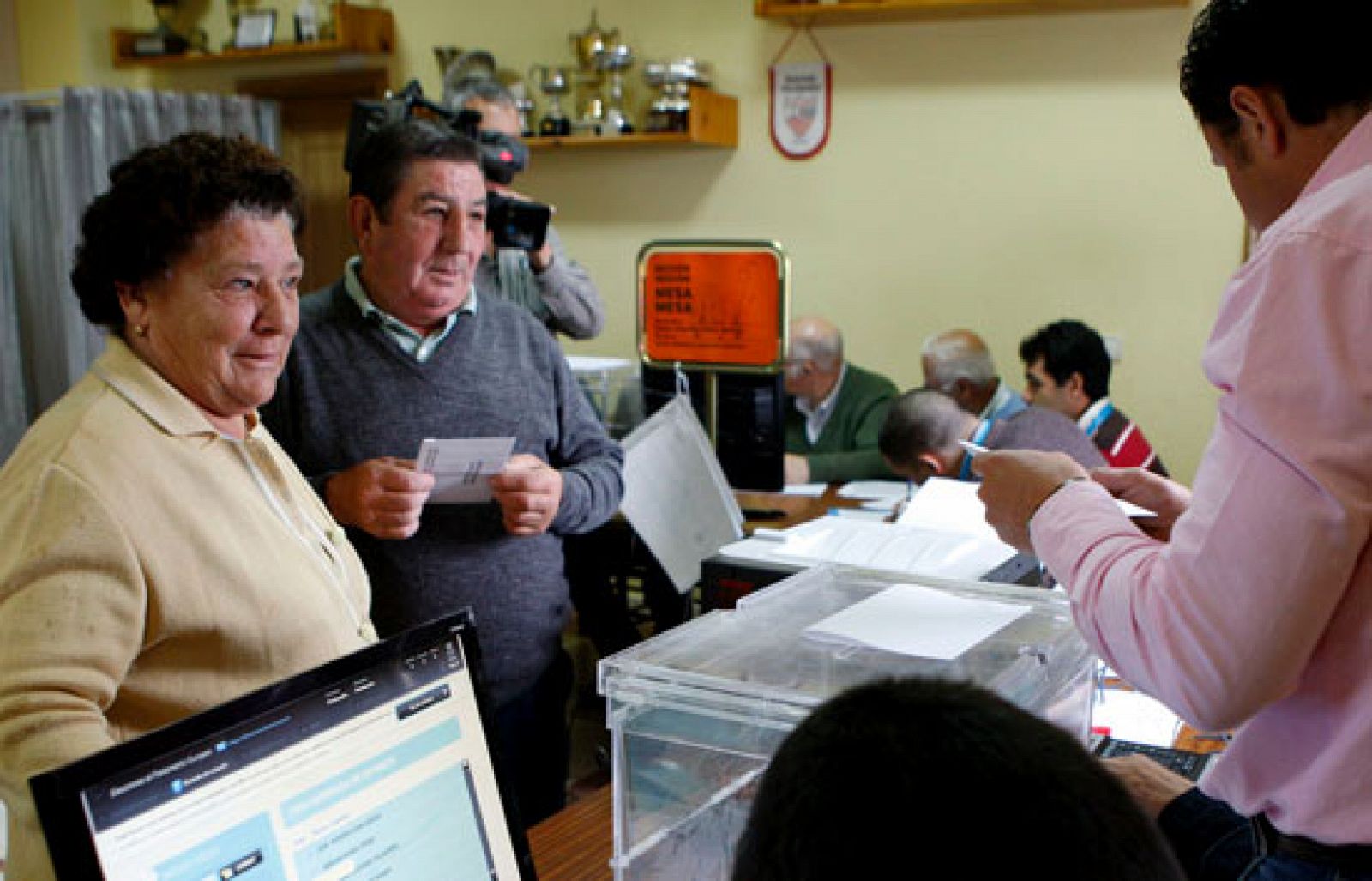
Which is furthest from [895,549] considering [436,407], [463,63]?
[463,63]

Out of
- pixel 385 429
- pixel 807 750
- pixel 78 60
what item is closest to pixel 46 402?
pixel 78 60

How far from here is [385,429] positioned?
1.75 metres

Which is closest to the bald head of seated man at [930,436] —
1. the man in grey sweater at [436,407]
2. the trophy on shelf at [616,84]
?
the man in grey sweater at [436,407]

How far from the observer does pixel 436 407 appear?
178 centimetres

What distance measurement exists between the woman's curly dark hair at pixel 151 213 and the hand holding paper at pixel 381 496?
0.48m

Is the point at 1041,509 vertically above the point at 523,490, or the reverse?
the point at 1041,509

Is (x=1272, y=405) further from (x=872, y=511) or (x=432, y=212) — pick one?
(x=872, y=511)

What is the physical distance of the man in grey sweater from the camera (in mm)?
1744

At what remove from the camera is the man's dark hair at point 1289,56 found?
0.86 metres

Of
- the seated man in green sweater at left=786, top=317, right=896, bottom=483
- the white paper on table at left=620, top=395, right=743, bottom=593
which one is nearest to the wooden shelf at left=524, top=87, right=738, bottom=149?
the seated man in green sweater at left=786, top=317, right=896, bottom=483

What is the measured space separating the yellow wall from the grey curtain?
5.06ft

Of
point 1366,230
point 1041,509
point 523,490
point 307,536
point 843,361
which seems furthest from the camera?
point 843,361

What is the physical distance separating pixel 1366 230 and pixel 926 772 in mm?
608

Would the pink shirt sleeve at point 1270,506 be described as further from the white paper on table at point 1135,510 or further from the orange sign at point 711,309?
the orange sign at point 711,309
